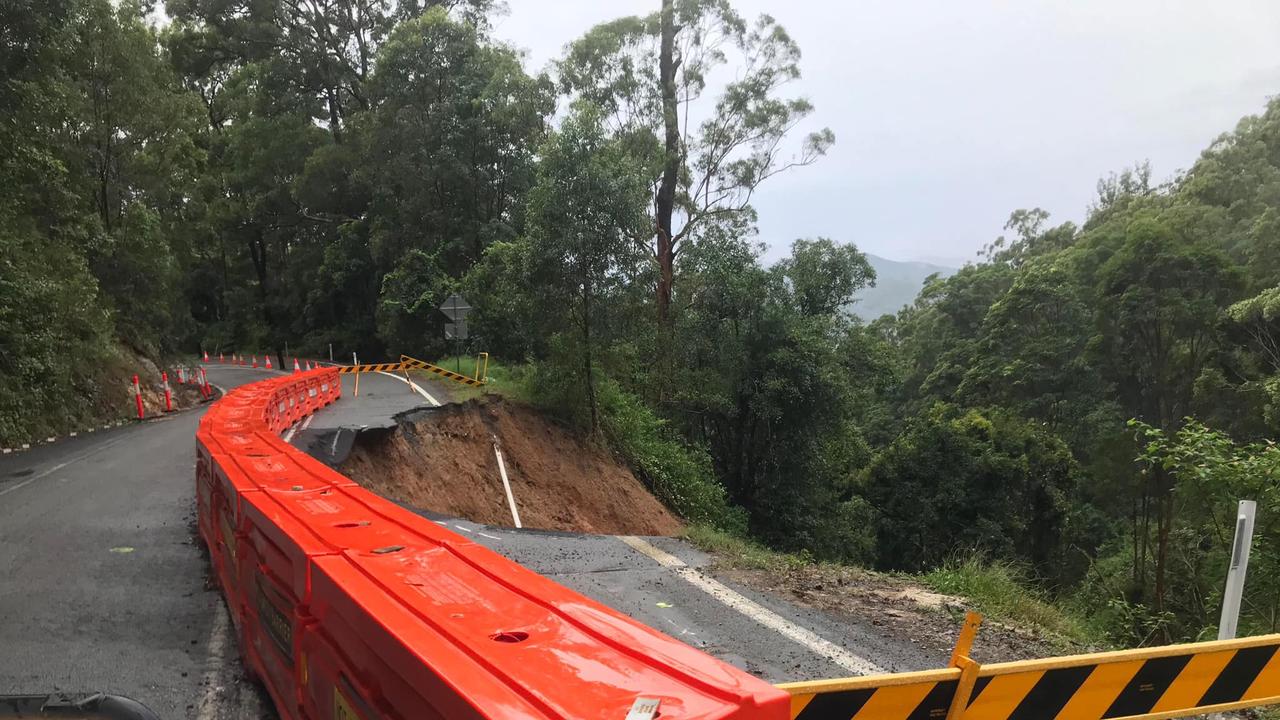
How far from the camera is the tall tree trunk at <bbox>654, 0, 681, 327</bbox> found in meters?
24.6

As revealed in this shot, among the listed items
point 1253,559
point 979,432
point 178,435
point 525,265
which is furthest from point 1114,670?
point 979,432

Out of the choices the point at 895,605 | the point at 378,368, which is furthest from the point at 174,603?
the point at 378,368

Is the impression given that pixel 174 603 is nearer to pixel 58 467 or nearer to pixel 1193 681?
pixel 1193 681

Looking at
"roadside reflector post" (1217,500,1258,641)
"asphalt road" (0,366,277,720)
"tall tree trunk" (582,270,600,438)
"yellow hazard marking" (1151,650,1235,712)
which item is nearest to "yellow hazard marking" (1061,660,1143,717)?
"yellow hazard marking" (1151,650,1235,712)

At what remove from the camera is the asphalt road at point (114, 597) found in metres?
4.03

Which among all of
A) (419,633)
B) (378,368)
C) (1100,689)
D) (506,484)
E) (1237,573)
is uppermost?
(419,633)

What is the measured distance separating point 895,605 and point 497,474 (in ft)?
34.0

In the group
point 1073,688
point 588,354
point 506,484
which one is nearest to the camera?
point 1073,688

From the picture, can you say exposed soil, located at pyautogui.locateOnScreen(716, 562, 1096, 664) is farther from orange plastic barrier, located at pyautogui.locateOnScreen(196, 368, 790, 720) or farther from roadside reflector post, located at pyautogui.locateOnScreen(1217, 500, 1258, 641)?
orange plastic barrier, located at pyautogui.locateOnScreen(196, 368, 790, 720)

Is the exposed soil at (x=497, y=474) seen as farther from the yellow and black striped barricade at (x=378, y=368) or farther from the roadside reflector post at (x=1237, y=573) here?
the yellow and black striped barricade at (x=378, y=368)

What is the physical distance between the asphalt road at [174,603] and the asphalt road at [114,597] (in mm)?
12

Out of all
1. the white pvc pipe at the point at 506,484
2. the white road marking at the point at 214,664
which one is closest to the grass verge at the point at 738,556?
the white road marking at the point at 214,664

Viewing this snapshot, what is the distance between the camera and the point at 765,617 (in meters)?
5.24

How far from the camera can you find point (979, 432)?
2870 cm
